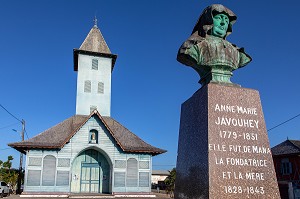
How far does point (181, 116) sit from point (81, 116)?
22323mm

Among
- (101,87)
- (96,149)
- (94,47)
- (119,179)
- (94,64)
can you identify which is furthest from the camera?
(94,47)

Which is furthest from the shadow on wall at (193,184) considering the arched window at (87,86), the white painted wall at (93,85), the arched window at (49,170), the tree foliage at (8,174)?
the tree foliage at (8,174)

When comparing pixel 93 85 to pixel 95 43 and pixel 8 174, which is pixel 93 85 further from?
pixel 8 174

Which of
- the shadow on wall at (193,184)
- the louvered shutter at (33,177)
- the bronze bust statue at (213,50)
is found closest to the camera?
the shadow on wall at (193,184)

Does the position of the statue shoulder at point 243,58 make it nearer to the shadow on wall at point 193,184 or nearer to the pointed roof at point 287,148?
the shadow on wall at point 193,184

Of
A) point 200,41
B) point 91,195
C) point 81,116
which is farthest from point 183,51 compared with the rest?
point 81,116

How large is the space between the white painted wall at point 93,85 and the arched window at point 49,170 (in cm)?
597

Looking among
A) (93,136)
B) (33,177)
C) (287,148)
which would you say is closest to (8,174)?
(33,177)

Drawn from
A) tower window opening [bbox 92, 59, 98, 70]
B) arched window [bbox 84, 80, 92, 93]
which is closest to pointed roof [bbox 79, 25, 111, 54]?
tower window opening [bbox 92, 59, 98, 70]

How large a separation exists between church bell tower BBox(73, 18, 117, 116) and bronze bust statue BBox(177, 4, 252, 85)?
74.7ft

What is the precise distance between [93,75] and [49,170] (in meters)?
10.1

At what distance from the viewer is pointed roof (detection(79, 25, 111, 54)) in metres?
30.2

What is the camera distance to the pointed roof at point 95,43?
30188 mm

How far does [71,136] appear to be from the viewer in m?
23.8
